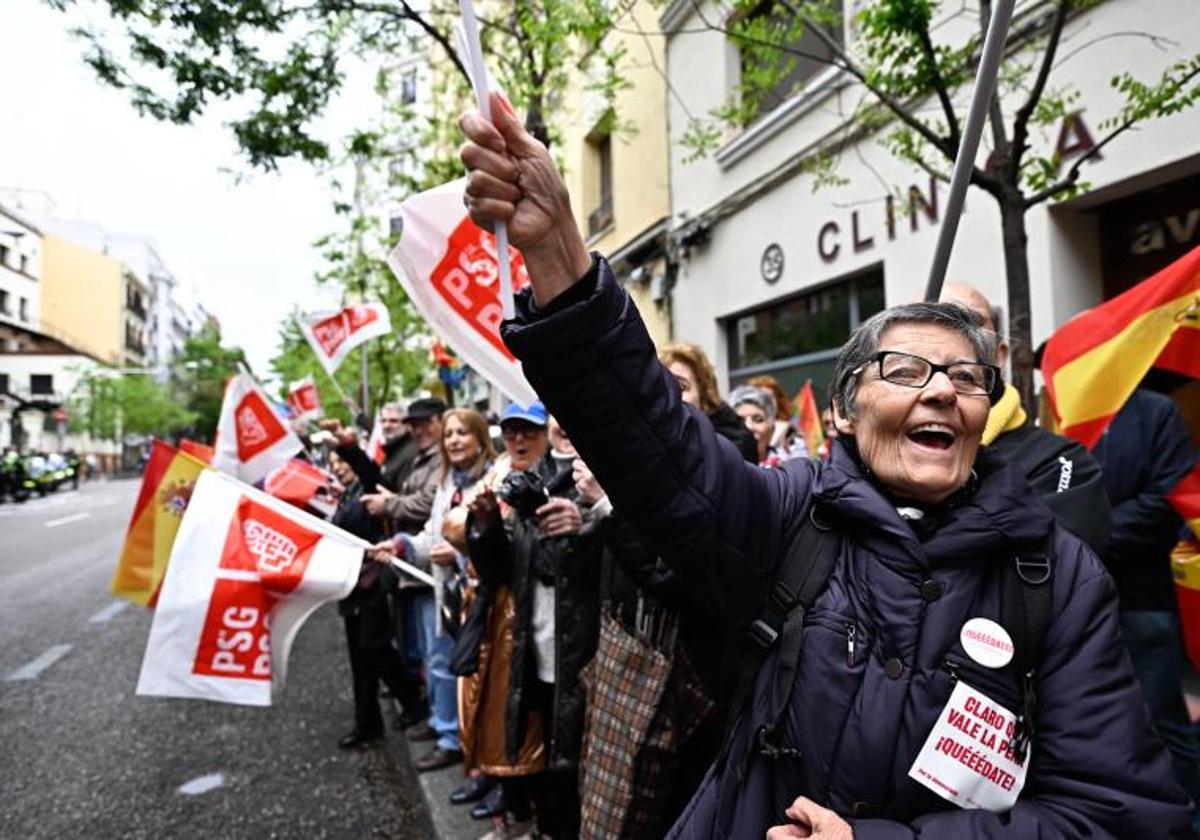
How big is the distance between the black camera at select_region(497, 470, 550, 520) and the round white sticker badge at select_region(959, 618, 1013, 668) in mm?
1487

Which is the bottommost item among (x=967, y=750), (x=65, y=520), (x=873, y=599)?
(x=65, y=520)

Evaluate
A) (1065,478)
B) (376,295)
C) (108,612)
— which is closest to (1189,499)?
(1065,478)

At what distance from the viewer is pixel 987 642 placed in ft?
4.14

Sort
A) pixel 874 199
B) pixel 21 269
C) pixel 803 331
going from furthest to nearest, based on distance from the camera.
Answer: pixel 21 269
pixel 803 331
pixel 874 199

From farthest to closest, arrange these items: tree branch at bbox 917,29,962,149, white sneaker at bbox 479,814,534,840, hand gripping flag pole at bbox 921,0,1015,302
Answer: white sneaker at bbox 479,814,534,840 → tree branch at bbox 917,29,962,149 → hand gripping flag pole at bbox 921,0,1015,302

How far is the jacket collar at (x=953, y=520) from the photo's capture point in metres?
1.29

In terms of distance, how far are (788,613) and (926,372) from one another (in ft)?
1.62

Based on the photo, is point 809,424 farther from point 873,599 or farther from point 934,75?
point 873,599

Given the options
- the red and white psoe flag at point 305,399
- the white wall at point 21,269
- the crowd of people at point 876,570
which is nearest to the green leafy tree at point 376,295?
the red and white psoe flag at point 305,399

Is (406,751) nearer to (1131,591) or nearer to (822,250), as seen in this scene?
(1131,591)

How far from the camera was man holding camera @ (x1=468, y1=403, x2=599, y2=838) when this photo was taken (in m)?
2.68

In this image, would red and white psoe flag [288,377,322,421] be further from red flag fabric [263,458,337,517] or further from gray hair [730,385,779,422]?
gray hair [730,385,779,422]

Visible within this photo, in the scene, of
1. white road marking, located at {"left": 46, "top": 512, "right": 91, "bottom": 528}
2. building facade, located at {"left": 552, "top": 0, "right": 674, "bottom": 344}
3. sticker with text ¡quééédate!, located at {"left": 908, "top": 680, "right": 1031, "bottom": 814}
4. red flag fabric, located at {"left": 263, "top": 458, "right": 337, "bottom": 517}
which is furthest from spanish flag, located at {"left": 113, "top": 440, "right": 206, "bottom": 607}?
white road marking, located at {"left": 46, "top": 512, "right": 91, "bottom": 528}

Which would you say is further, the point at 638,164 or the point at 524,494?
the point at 638,164
